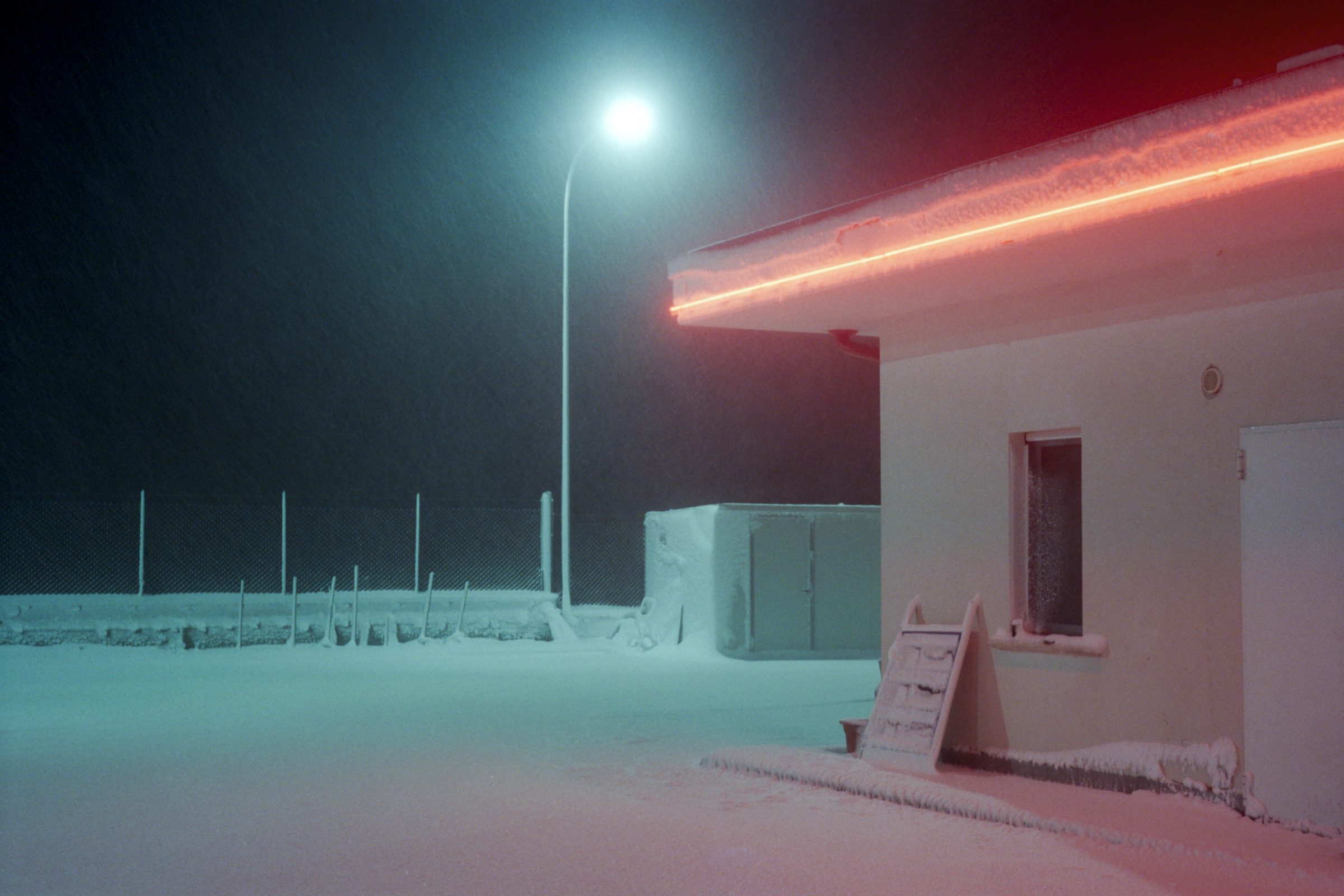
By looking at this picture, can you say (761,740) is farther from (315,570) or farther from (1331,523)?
(315,570)

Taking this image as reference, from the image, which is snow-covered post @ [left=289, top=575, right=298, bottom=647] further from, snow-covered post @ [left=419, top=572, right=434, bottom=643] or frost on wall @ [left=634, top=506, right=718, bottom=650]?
frost on wall @ [left=634, top=506, right=718, bottom=650]

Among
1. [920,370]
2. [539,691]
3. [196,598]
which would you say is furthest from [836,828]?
[196,598]

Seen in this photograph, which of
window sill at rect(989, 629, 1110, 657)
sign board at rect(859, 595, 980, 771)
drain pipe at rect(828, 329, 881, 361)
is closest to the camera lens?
window sill at rect(989, 629, 1110, 657)

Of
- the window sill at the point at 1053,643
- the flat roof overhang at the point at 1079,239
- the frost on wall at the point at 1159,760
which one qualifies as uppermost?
the flat roof overhang at the point at 1079,239

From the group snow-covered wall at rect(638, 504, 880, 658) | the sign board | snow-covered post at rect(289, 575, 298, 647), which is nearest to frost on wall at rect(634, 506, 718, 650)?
snow-covered wall at rect(638, 504, 880, 658)

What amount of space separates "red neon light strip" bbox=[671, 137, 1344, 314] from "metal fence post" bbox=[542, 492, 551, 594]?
1287cm

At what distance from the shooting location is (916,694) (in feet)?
29.4

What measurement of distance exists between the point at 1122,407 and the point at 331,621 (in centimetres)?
1498

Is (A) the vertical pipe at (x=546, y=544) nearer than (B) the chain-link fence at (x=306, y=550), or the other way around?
(A) the vertical pipe at (x=546, y=544)

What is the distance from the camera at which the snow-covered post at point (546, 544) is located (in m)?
22.2

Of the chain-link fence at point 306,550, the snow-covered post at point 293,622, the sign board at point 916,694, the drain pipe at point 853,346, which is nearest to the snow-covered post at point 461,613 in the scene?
the chain-link fence at point 306,550

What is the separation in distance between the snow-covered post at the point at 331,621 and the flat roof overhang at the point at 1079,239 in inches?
484

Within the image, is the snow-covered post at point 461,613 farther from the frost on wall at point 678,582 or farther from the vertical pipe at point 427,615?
the frost on wall at point 678,582

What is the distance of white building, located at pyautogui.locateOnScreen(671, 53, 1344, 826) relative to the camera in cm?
661
